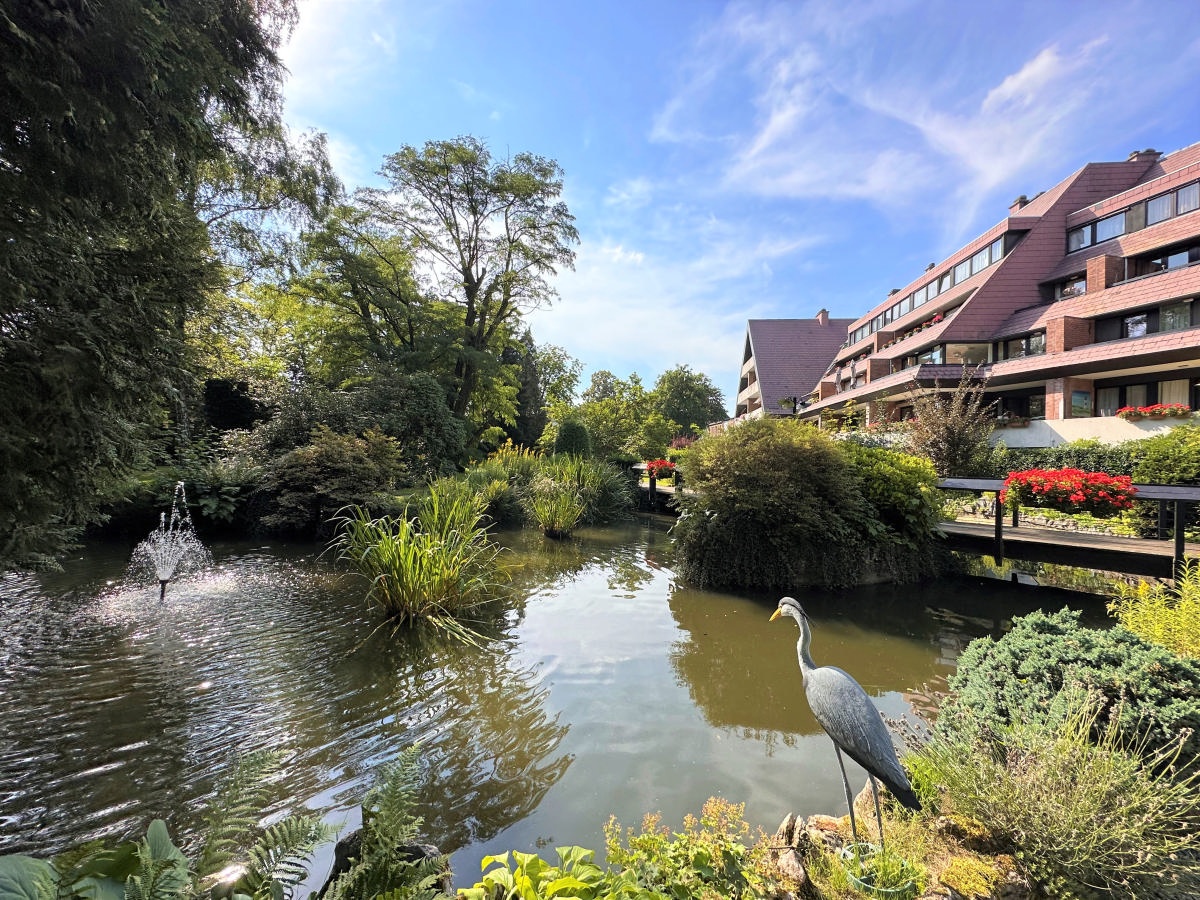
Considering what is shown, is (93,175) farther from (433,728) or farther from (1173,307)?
(1173,307)

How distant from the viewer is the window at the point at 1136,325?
1719cm

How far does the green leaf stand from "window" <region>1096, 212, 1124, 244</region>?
93.9ft

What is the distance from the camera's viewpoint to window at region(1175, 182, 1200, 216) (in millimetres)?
16484

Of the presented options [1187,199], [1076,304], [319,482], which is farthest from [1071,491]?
[1187,199]

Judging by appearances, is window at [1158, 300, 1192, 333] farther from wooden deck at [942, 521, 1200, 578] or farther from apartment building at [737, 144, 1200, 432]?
wooden deck at [942, 521, 1200, 578]

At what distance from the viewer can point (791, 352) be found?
40094mm

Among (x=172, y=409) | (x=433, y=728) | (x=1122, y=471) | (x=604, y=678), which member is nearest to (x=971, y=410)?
(x=1122, y=471)

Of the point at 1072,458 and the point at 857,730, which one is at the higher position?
the point at 1072,458

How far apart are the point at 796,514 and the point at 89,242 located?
6733 mm

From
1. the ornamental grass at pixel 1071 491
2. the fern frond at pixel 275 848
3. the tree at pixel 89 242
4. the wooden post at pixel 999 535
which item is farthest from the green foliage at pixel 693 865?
the ornamental grass at pixel 1071 491

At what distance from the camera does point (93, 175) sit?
228cm

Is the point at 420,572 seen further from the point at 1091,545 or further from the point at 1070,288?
the point at 1070,288

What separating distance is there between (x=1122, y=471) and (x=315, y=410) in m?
18.8

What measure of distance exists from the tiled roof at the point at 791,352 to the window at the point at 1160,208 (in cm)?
2060
